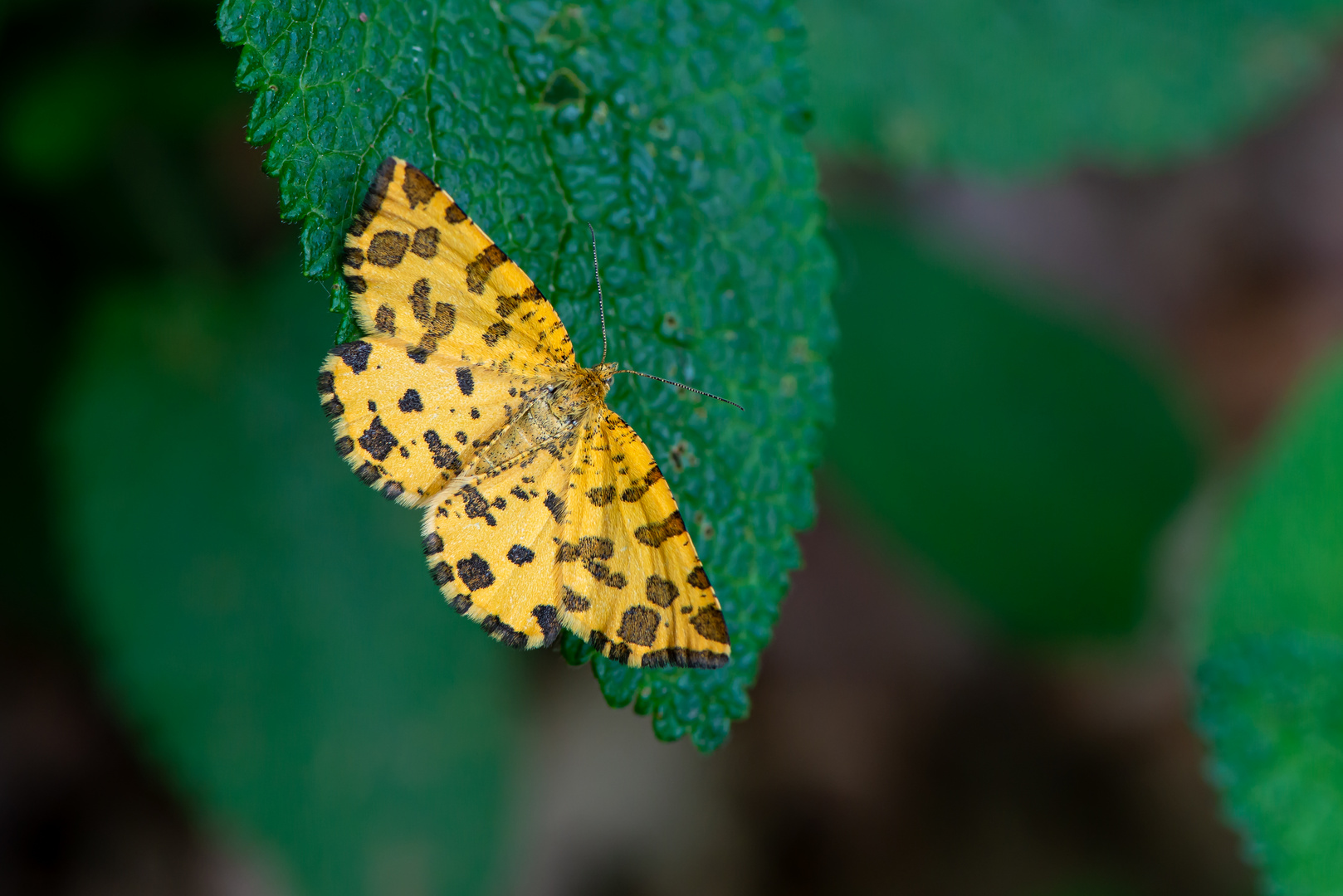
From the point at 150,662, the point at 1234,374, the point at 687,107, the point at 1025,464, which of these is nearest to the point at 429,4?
the point at 687,107

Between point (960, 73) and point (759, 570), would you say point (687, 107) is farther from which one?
point (960, 73)

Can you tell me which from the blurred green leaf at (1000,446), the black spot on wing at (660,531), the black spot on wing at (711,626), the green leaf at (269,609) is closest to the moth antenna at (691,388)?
the black spot on wing at (660,531)

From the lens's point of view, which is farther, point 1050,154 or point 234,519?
point 1050,154

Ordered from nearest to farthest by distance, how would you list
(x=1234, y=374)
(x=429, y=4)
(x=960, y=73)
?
1. (x=429, y=4)
2. (x=960, y=73)
3. (x=1234, y=374)

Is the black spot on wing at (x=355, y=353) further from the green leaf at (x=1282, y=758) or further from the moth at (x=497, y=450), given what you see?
the green leaf at (x=1282, y=758)

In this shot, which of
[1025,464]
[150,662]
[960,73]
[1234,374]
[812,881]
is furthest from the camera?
[1234,374]

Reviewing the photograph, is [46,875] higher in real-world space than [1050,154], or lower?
lower

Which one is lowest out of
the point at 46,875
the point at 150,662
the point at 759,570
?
the point at 46,875
